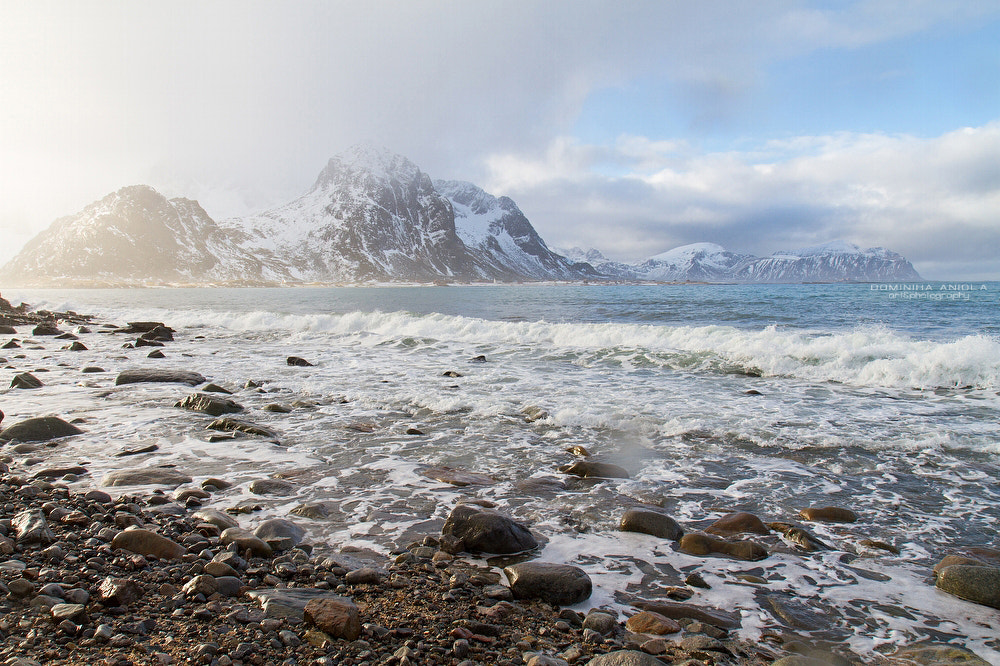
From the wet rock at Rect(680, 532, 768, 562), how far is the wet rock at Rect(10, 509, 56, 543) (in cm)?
604

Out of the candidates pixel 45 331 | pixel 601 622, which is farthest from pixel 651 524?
pixel 45 331

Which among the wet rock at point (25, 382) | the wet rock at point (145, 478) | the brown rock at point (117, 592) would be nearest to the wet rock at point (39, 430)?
the wet rock at point (145, 478)

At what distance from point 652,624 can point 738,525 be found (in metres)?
2.44

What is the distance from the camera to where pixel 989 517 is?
20.0 ft

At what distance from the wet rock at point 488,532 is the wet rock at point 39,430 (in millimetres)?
7789

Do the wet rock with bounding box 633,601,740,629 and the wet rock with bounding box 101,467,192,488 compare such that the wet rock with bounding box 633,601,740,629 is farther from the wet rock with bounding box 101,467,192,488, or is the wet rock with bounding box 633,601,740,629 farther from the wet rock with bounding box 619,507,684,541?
the wet rock with bounding box 101,467,192,488

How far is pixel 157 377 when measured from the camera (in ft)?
46.9

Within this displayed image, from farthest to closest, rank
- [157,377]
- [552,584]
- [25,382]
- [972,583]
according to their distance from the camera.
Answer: [157,377], [25,382], [972,583], [552,584]

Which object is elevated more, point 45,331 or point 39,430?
point 39,430

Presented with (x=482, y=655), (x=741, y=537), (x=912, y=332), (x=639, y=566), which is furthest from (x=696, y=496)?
(x=912, y=332)

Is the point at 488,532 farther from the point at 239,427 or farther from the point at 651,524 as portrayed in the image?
the point at 239,427

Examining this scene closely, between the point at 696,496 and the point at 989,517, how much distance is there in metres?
3.32

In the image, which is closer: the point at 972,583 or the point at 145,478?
the point at 972,583

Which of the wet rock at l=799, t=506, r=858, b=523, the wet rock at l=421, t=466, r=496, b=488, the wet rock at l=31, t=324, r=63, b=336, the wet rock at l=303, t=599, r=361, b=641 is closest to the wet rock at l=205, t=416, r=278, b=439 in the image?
the wet rock at l=421, t=466, r=496, b=488
